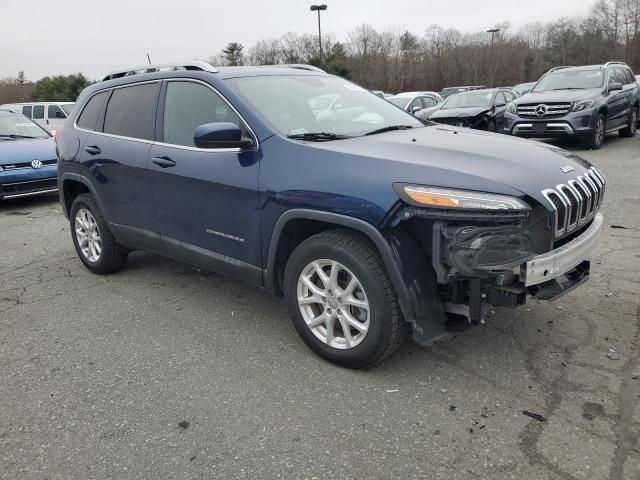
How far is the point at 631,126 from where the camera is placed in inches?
526

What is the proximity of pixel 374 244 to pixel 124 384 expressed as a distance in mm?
1686

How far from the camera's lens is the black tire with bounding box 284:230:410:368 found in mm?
2914

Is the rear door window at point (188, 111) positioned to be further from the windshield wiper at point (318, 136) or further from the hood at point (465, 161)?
the hood at point (465, 161)

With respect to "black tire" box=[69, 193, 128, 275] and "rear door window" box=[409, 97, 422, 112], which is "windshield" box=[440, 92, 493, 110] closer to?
"rear door window" box=[409, 97, 422, 112]

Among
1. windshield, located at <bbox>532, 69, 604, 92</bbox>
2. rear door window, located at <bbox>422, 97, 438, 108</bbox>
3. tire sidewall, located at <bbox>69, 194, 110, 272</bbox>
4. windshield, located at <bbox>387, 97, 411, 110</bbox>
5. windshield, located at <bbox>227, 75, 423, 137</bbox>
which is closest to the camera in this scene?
windshield, located at <bbox>227, 75, 423, 137</bbox>

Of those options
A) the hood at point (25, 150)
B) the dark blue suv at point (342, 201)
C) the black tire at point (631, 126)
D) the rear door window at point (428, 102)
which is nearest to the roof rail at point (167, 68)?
the dark blue suv at point (342, 201)

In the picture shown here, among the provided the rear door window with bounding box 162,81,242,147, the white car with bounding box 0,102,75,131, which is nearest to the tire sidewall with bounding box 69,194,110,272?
the rear door window with bounding box 162,81,242,147

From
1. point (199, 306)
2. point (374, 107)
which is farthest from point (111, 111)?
point (374, 107)

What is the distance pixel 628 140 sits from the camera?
1324cm

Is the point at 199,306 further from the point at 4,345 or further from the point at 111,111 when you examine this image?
the point at 111,111

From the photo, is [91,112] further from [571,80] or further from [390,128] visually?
[571,80]

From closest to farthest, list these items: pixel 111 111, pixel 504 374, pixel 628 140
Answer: pixel 504 374
pixel 111 111
pixel 628 140

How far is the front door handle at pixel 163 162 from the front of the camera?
12.9ft

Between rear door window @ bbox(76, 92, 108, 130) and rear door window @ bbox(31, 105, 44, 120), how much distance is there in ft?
52.4
